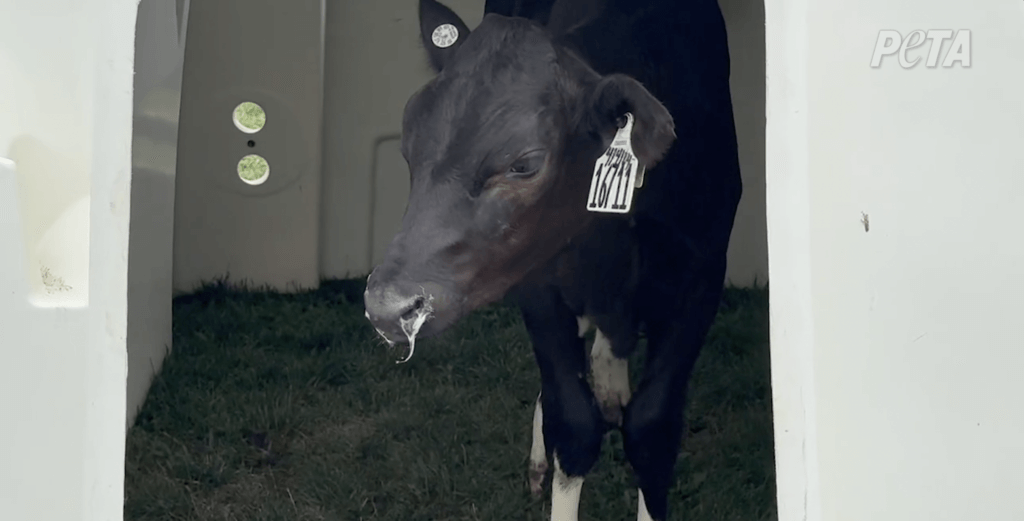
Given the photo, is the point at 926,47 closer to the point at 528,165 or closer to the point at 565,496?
the point at 528,165

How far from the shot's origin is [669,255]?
2.49 metres

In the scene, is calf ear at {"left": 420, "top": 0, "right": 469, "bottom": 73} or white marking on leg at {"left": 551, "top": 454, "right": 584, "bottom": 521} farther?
white marking on leg at {"left": 551, "top": 454, "right": 584, "bottom": 521}

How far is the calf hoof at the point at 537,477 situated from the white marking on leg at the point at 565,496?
0.86ft

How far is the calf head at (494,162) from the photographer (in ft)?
6.39

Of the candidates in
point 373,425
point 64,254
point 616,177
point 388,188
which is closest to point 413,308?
point 616,177

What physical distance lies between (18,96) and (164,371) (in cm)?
211

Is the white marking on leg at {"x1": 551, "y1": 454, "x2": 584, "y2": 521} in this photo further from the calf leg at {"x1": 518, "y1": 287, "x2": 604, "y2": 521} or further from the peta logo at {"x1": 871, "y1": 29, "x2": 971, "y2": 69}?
the peta logo at {"x1": 871, "y1": 29, "x2": 971, "y2": 69}

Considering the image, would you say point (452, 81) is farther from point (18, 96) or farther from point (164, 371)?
point (164, 371)

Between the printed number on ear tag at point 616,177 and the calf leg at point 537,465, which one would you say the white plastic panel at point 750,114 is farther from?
the printed number on ear tag at point 616,177

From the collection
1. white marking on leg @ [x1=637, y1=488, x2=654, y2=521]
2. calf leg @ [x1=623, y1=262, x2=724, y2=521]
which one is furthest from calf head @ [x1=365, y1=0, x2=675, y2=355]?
white marking on leg @ [x1=637, y1=488, x2=654, y2=521]

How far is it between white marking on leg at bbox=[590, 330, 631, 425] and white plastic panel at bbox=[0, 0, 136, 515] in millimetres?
1428

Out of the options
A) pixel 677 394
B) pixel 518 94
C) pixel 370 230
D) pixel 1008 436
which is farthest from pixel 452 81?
pixel 370 230

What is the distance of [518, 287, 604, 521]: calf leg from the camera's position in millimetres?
2402

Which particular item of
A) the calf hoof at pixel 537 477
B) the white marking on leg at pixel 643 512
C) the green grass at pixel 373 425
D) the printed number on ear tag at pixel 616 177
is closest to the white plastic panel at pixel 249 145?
the green grass at pixel 373 425
